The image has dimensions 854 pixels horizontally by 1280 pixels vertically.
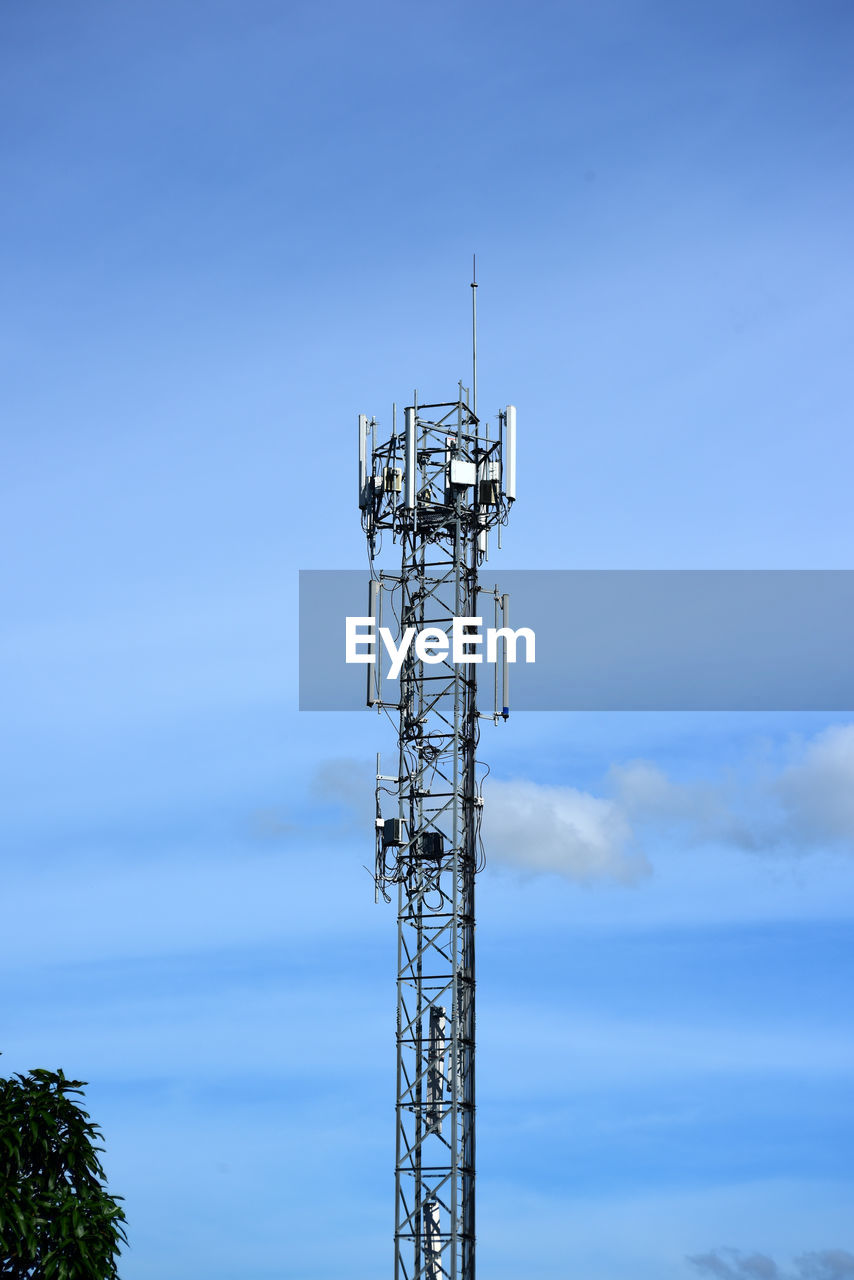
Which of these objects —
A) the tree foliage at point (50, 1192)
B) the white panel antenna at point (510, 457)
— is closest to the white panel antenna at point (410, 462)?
the white panel antenna at point (510, 457)

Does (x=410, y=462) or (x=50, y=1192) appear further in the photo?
(x=410, y=462)

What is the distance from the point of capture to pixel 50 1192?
4928 centimetres

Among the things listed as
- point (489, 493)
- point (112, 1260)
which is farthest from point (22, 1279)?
point (489, 493)

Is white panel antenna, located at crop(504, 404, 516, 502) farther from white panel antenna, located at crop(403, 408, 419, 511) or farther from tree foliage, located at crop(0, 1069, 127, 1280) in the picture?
tree foliage, located at crop(0, 1069, 127, 1280)

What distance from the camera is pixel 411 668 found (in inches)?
2333

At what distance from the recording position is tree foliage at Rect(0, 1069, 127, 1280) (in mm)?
47875

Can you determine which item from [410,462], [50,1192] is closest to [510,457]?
[410,462]

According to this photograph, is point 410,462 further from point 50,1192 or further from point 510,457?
point 50,1192

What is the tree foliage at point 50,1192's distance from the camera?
47875mm

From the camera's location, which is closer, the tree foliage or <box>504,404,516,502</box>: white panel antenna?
the tree foliage

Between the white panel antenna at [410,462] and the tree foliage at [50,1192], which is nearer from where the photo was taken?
the tree foliage at [50,1192]

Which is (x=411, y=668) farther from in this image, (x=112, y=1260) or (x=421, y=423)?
(x=112, y=1260)

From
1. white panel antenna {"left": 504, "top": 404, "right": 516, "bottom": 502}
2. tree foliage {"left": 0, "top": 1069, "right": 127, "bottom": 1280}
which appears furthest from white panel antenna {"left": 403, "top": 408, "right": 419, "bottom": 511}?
tree foliage {"left": 0, "top": 1069, "right": 127, "bottom": 1280}

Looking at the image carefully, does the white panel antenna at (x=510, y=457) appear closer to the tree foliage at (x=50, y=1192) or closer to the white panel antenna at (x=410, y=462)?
the white panel antenna at (x=410, y=462)
